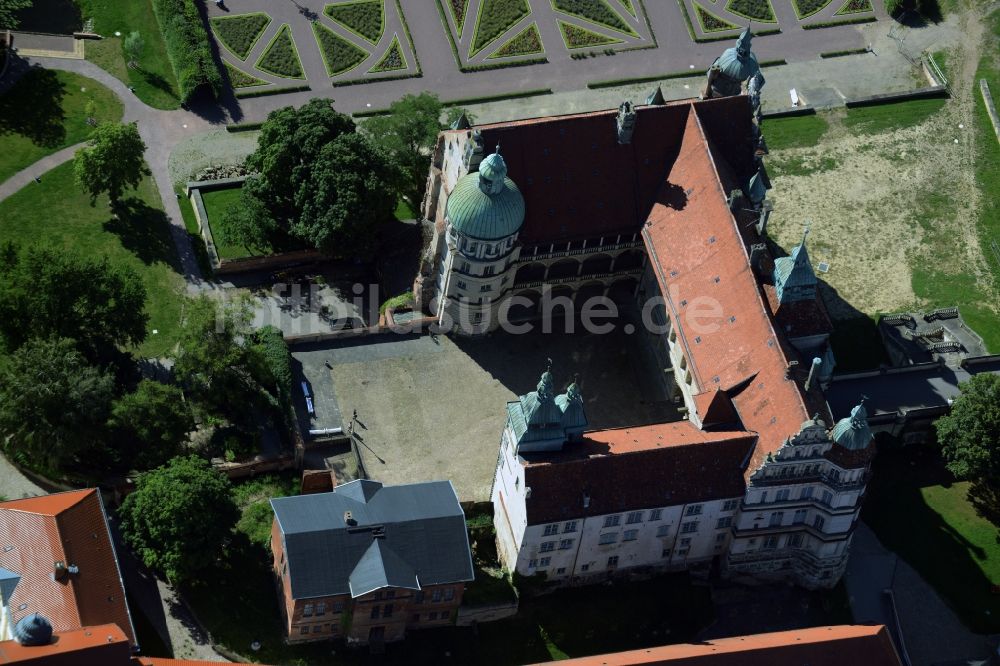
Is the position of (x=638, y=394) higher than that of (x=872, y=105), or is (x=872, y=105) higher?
(x=872, y=105)

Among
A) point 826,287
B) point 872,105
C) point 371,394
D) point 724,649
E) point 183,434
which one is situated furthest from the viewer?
point 872,105

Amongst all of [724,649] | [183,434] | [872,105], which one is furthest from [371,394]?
[872,105]

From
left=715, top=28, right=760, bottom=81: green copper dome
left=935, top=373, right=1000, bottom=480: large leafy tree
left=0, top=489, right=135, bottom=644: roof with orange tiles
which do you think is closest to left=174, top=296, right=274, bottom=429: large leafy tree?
left=0, top=489, right=135, bottom=644: roof with orange tiles

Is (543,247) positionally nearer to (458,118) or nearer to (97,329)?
(458,118)

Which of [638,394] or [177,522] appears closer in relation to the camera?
[177,522]

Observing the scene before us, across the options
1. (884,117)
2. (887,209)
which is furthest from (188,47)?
(884,117)

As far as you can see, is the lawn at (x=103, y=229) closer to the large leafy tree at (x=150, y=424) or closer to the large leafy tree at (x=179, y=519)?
the large leafy tree at (x=150, y=424)

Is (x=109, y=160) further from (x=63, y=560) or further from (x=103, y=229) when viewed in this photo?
(x=63, y=560)
